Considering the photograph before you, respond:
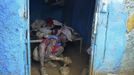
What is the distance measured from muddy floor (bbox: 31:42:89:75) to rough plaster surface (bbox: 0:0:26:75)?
40.9 inches

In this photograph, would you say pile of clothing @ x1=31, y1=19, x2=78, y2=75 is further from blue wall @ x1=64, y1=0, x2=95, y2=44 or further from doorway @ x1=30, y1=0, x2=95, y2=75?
blue wall @ x1=64, y1=0, x2=95, y2=44

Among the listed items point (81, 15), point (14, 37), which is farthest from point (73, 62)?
point (14, 37)

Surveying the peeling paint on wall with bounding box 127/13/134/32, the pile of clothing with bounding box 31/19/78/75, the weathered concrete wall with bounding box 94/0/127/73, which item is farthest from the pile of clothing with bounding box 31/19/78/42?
the peeling paint on wall with bounding box 127/13/134/32

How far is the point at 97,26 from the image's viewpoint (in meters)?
3.40

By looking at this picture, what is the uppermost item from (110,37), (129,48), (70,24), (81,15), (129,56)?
(81,15)

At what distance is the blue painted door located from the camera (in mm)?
3057

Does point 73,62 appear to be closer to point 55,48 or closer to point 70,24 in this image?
point 55,48

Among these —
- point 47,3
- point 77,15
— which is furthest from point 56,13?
point 77,15

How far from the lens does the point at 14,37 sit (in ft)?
10.4

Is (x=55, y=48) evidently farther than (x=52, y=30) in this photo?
No

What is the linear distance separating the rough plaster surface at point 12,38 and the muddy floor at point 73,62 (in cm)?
104

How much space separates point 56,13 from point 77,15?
0.76 m

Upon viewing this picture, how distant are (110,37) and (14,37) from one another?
4.34 ft

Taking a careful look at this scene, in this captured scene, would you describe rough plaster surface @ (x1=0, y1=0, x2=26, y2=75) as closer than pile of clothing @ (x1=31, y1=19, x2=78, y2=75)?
Yes
